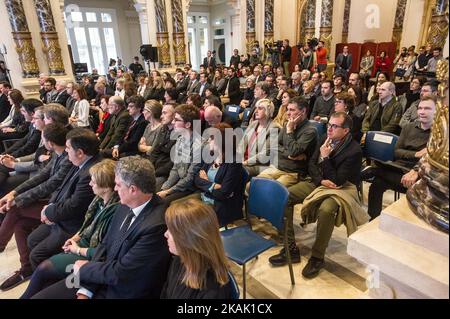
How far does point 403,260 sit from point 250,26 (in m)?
11.8

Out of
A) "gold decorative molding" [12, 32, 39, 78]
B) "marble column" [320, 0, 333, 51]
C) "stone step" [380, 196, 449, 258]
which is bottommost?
"stone step" [380, 196, 449, 258]

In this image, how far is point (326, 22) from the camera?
1005 cm

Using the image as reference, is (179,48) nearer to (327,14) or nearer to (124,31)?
(327,14)

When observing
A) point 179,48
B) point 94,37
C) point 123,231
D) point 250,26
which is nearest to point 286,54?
point 250,26

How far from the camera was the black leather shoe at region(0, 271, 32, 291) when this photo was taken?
2.35 m

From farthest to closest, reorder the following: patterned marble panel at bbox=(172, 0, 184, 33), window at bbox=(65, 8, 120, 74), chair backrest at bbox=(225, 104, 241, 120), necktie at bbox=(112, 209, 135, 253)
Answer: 1. window at bbox=(65, 8, 120, 74)
2. patterned marble panel at bbox=(172, 0, 184, 33)
3. chair backrest at bbox=(225, 104, 241, 120)
4. necktie at bbox=(112, 209, 135, 253)

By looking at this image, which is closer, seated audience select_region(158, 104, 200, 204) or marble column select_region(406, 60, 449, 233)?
marble column select_region(406, 60, 449, 233)

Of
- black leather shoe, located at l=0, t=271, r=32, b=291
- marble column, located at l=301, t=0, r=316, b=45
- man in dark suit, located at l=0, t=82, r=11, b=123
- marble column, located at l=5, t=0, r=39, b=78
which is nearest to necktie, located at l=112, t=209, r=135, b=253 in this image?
black leather shoe, located at l=0, t=271, r=32, b=291

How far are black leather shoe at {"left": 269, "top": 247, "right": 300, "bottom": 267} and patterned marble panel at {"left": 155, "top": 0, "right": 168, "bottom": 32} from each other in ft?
30.5

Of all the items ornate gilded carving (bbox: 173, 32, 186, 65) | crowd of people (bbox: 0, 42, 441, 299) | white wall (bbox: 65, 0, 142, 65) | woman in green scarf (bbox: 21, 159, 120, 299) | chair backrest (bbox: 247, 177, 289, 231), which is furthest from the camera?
white wall (bbox: 65, 0, 142, 65)

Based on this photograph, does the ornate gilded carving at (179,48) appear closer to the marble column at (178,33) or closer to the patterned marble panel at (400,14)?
the marble column at (178,33)

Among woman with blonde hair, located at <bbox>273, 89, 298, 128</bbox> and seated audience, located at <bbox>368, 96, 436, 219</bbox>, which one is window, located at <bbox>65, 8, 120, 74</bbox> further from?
seated audience, located at <bbox>368, 96, 436, 219</bbox>

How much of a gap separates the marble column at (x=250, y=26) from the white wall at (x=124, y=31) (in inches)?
241
